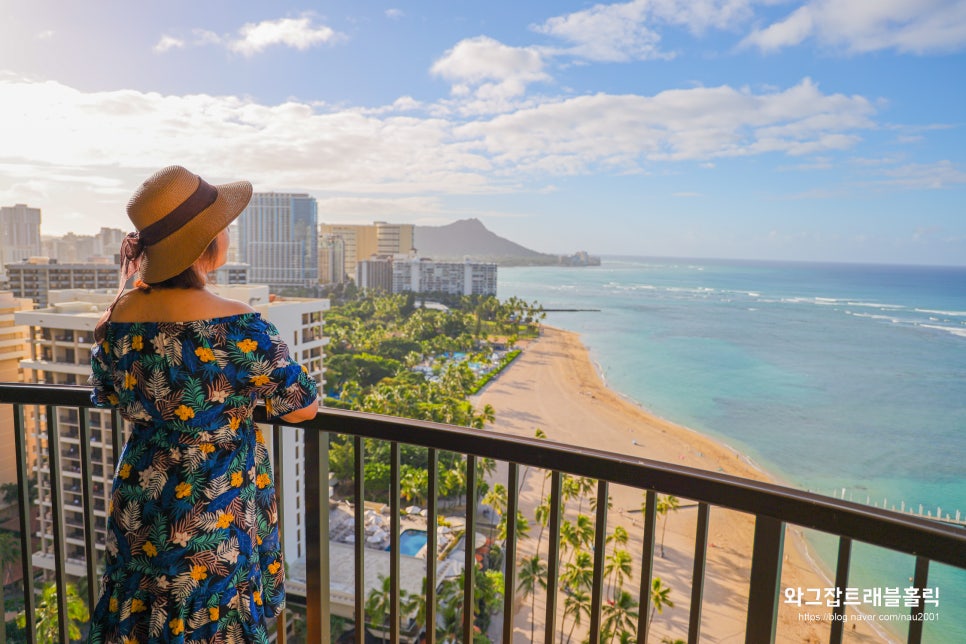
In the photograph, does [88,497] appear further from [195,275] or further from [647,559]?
[647,559]

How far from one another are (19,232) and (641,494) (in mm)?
20897

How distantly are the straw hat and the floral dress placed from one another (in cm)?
11

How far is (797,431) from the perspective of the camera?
88.7 ft

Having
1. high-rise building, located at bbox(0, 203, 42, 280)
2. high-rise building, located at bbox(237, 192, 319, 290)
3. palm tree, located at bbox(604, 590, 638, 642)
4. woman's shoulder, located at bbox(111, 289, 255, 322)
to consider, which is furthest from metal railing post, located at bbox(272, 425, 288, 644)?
high-rise building, located at bbox(237, 192, 319, 290)

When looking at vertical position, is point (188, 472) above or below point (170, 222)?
below

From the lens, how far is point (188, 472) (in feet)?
3.63

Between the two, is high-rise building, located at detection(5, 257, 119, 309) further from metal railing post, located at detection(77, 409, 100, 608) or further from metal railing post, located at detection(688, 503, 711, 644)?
metal railing post, located at detection(688, 503, 711, 644)

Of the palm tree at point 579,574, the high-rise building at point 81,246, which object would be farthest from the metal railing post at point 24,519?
the high-rise building at point 81,246

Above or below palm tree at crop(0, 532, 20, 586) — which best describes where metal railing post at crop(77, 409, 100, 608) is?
above

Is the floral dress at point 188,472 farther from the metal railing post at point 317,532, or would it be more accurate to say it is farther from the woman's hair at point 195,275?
the metal railing post at point 317,532

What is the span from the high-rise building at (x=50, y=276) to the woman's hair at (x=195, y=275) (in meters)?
20.3


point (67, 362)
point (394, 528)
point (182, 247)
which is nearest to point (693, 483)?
point (394, 528)

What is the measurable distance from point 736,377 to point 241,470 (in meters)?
34.7

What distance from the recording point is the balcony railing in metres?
0.89
